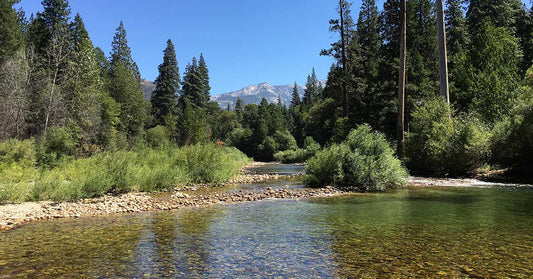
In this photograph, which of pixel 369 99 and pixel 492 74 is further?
pixel 369 99

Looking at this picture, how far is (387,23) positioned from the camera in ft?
106

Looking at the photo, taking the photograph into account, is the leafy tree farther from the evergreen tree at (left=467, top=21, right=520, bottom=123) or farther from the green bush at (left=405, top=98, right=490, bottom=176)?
the evergreen tree at (left=467, top=21, right=520, bottom=123)

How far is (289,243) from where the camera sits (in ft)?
20.2

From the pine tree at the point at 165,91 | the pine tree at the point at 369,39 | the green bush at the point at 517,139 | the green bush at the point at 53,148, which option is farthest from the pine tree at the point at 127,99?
the green bush at the point at 517,139

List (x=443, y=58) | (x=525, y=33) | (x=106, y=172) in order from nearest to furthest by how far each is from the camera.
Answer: (x=106, y=172)
(x=443, y=58)
(x=525, y=33)

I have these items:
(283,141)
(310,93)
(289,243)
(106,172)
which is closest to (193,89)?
(283,141)

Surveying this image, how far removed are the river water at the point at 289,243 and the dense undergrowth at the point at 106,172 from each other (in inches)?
156

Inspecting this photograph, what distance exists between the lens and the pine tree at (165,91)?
67188 millimetres

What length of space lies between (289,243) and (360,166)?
9.06 metres

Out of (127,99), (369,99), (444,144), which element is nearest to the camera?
(444,144)

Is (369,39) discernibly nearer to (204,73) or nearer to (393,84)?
(393,84)

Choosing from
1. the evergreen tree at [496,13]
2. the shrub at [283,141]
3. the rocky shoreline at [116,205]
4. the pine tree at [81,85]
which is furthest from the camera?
the shrub at [283,141]

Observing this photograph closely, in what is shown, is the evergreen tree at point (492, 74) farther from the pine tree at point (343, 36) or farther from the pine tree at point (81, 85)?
the pine tree at point (81, 85)

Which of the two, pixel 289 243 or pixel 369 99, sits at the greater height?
pixel 369 99
